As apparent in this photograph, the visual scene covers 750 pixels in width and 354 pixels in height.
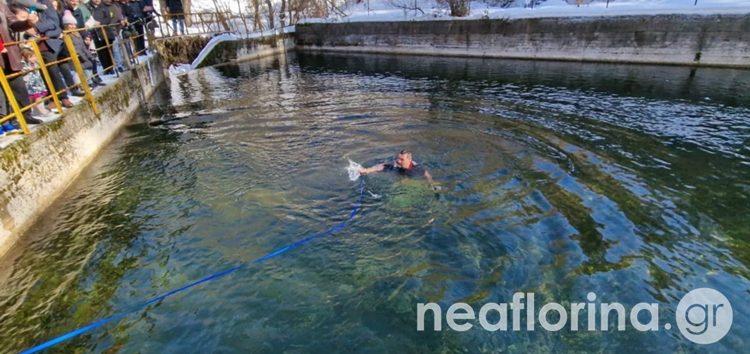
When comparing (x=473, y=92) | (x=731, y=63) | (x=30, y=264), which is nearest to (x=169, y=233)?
(x=30, y=264)

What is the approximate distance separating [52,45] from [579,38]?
2366cm

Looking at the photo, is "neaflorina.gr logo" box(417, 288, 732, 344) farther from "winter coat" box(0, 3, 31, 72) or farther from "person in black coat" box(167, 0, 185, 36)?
"person in black coat" box(167, 0, 185, 36)

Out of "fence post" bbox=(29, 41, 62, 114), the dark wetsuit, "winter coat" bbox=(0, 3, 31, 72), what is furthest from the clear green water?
"winter coat" bbox=(0, 3, 31, 72)

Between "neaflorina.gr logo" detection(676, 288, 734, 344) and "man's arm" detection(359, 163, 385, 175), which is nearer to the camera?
"neaflorina.gr logo" detection(676, 288, 734, 344)

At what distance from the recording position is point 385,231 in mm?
6562

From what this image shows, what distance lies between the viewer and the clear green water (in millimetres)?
4746

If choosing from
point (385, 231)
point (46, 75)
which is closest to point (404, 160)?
point (385, 231)

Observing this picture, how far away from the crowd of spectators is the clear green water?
185 cm

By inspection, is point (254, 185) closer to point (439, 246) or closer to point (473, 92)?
point (439, 246)

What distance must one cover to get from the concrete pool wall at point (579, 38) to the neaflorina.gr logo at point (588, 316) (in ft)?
65.2

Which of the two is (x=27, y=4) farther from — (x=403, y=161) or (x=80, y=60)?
(x=403, y=161)

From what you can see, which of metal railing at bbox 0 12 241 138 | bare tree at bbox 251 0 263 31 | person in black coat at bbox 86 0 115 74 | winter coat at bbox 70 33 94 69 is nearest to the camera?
metal railing at bbox 0 12 241 138

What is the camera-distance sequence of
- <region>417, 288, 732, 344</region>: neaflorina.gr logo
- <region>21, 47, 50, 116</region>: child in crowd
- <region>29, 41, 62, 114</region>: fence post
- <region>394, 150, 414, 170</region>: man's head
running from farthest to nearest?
<region>21, 47, 50, 116</region>: child in crowd → <region>394, 150, 414, 170</region>: man's head → <region>29, 41, 62, 114</region>: fence post → <region>417, 288, 732, 344</region>: neaflorina.gr logo

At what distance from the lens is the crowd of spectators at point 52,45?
7.21 meters
